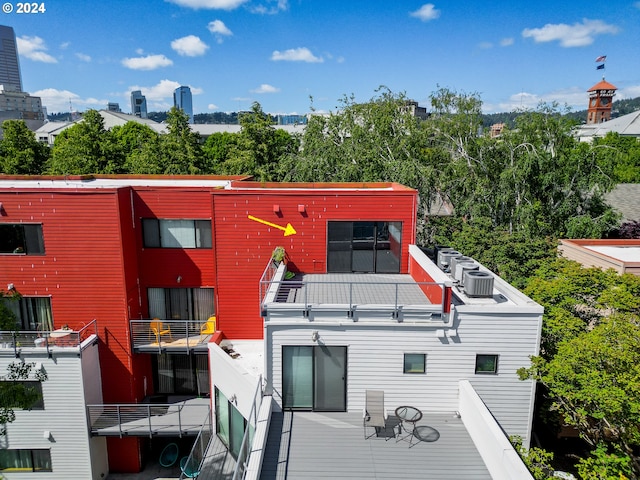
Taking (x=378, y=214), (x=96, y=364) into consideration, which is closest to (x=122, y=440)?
(x=96, y=364)

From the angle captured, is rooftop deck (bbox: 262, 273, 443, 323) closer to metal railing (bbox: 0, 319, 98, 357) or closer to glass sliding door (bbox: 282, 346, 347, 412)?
glass sliding door (bbox: 282, 346, 347, 412)

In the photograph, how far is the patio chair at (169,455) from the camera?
15703 mm

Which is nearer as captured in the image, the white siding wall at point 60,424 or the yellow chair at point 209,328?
the white siding wall at point 60,424

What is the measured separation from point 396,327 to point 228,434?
7445 millimetres

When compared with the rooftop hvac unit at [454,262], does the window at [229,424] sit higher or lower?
lower

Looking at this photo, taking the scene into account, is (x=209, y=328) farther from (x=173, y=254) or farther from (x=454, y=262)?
(x=454, y=262)

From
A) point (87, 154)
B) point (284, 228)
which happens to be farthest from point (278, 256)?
point (87, 154)

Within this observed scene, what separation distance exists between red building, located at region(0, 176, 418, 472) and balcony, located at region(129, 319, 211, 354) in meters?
0.04

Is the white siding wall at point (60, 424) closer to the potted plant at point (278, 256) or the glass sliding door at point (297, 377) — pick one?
the potted plant at point (278, 256)

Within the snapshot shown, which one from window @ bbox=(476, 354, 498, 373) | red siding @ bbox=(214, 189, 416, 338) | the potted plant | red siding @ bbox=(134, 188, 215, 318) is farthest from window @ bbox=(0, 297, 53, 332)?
window @ bbox=(476, 354, 498, 373)

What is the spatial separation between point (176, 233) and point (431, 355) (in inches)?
403

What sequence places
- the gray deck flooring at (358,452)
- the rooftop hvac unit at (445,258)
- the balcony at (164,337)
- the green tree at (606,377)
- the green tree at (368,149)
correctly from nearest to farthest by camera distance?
the gray deck flooring at (358,452) → the green tree at (606,377) → the rooftop hvac unit at (445,258) → the balcony at (164,337) → the green tree at (368,149)

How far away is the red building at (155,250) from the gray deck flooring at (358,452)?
5.72 m

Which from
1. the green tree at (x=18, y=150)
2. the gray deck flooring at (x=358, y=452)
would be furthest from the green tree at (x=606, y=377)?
the green tree at (x=18, y=150)
